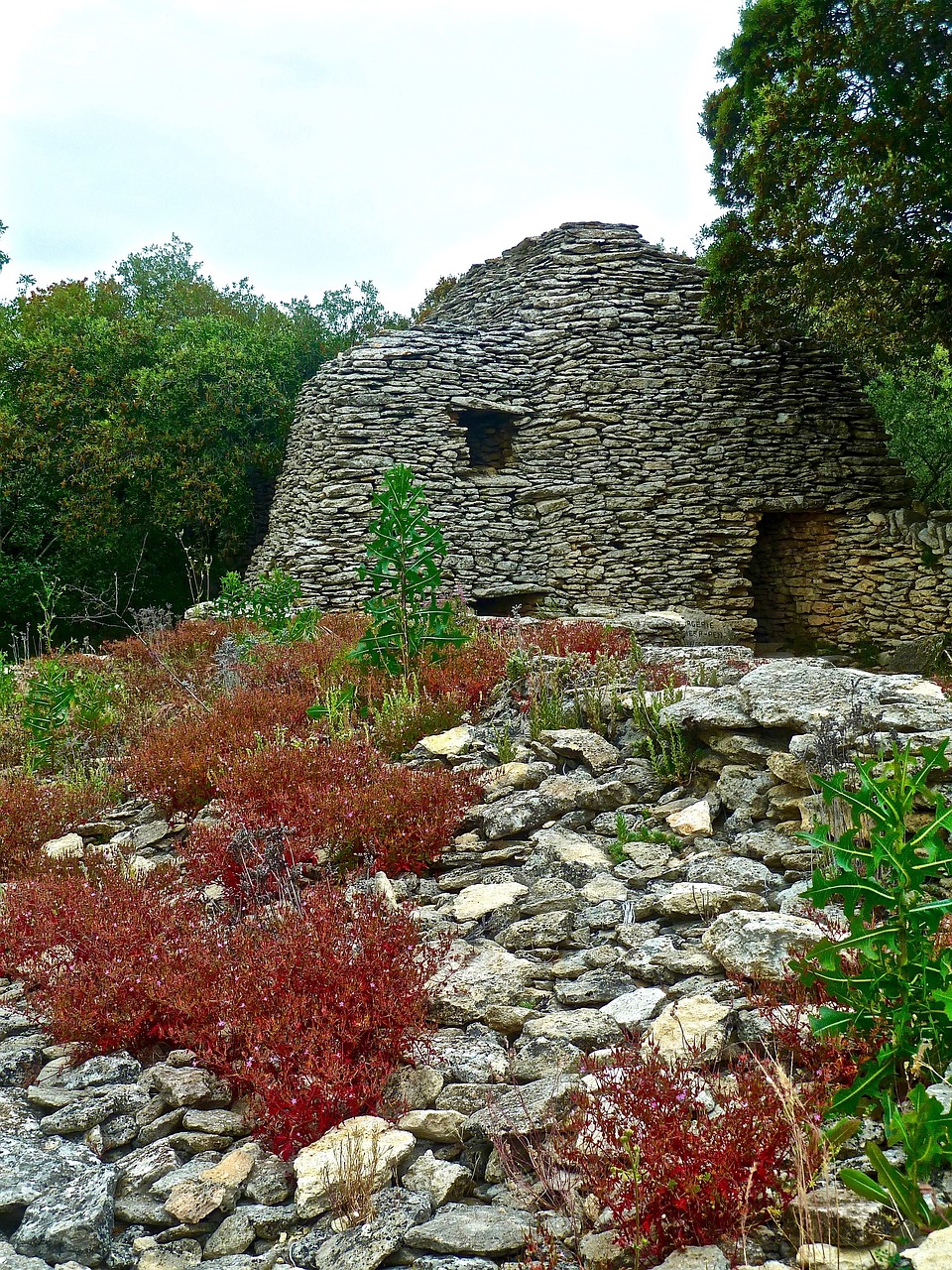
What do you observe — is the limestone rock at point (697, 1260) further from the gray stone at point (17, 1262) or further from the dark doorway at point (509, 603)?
the dark doorway at point (509, 603)

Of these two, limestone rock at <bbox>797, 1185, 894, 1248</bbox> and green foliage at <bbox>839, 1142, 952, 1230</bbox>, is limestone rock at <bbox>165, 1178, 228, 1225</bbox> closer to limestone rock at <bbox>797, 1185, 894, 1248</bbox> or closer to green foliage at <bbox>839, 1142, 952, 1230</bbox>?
limestone rock at <bbox>797, 1185, 894, 1248</bbox>

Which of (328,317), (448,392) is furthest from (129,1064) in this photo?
(328,317)

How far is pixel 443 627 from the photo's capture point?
7.21m

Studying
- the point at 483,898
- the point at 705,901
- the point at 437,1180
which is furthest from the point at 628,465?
the point at 437,1180

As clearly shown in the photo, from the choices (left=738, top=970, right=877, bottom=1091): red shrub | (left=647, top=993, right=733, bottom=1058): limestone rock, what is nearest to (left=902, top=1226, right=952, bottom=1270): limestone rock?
(left=738, top=970, right=877, bottom=1091): red shrub

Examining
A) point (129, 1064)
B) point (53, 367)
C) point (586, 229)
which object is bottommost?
point (129, 1064)

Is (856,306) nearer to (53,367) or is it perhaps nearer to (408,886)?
(408,886)

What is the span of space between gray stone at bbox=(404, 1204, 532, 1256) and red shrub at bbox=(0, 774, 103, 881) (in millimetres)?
3247

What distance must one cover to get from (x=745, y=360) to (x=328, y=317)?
1107 cm

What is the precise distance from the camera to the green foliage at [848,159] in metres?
10.4

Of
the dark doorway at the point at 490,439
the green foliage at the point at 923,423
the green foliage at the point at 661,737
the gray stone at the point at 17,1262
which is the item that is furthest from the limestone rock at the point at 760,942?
the green foliage at the point at 923,423

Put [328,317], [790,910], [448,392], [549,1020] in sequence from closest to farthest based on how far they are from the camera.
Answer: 1. [549,1020]
2. [790,910]
3. [448,392]
4. [328,317]

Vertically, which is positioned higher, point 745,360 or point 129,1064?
point 745,360

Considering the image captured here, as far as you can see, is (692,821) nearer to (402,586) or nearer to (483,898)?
(483,898)
